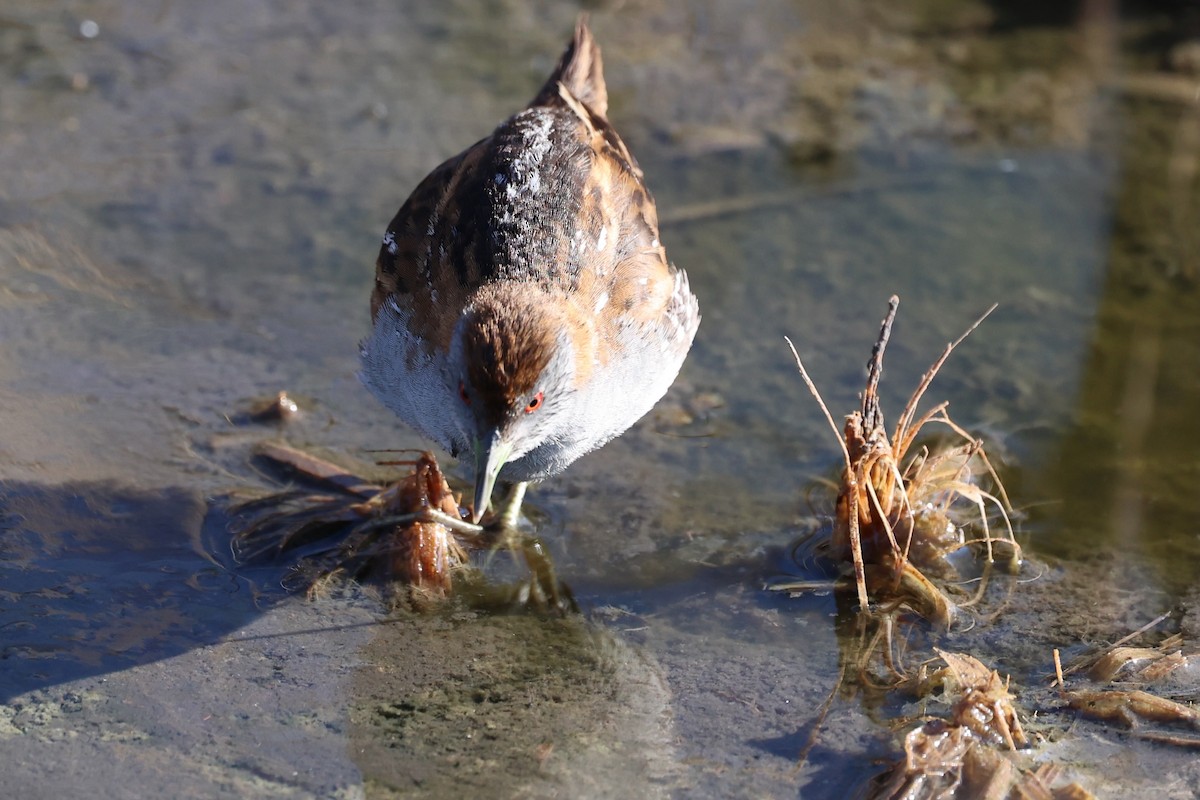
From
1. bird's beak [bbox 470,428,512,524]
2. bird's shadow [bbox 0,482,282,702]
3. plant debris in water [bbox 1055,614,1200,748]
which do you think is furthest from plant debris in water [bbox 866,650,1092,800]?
bird's shadow [bbox 0,482,282,702]

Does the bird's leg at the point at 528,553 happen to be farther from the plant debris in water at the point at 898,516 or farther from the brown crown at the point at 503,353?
the plant debris in water at the point at 898,516

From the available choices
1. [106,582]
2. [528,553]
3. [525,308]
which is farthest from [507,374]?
[106,582]

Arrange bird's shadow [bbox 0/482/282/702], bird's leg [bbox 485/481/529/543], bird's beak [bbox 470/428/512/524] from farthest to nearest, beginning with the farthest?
bird's leg [bbox 485/481/529/543], bird's beak [bbox 470/428/512/524], bird's shadow [bbox 0/482/282/702]

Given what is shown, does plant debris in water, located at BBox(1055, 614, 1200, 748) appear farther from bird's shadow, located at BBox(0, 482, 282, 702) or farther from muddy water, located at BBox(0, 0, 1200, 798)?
bird's shadow, located at BBox(0, 482, 282, 702)

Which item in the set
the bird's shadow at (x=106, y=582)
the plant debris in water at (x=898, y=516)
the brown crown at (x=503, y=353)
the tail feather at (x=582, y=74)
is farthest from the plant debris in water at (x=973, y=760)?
the tail feather at (x=582, y=74)

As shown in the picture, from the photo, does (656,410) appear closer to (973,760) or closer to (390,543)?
(390,543)

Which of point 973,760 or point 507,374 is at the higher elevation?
point 507,374

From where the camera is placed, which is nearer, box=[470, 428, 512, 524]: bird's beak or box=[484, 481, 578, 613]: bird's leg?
box=[470, 428, 512, 524]: bird's beak
